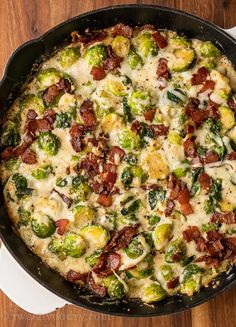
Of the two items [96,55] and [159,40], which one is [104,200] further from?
[159,40]

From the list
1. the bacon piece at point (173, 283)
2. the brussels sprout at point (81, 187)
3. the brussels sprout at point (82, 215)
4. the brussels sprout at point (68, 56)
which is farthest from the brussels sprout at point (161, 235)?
the brussels sprout at point (68, 56)

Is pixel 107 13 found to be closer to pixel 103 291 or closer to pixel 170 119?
pixel 170 119

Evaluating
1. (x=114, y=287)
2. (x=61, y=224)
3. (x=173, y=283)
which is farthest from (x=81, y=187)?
(x=173, y=283)

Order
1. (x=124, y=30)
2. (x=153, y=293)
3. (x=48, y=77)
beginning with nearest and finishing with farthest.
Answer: (x=153, y=293)
(x=48, y=77)
(x=124, y=30)

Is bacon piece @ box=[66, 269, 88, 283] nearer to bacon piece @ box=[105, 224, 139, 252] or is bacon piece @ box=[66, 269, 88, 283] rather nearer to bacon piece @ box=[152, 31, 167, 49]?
bacon piece @ box=[105, 224, 139, 252]

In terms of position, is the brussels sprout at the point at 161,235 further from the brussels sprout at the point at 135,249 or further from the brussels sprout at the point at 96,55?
the brussels sprout at the point at 96,55

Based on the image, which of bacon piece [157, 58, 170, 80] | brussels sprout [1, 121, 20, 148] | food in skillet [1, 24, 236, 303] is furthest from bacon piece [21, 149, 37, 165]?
bacon piece [157, 58, 170, 80]
